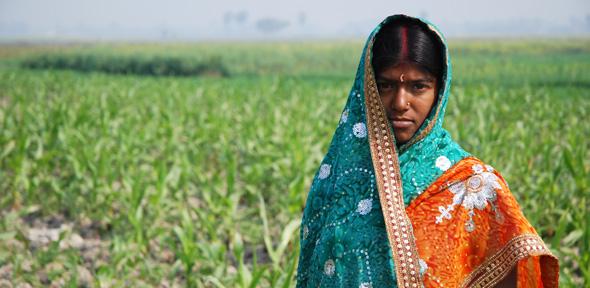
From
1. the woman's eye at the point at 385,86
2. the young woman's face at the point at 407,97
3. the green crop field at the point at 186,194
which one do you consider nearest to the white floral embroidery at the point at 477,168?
the young woman's face at the point at 407,97

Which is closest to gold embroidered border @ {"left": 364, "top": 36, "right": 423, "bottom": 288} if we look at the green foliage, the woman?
the woman

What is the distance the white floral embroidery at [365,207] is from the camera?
1358 mm

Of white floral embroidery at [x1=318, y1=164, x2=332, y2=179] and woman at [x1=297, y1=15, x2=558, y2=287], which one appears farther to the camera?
white floral embroidery at [x1=318, y1=164, x2=332, y2=179]

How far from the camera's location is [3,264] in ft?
12.1

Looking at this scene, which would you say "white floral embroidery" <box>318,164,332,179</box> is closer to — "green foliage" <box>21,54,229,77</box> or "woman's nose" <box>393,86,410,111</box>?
"woman's nose" <box>393,86,410,111</box>

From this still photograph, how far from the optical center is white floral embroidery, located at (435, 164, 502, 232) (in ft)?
4.19

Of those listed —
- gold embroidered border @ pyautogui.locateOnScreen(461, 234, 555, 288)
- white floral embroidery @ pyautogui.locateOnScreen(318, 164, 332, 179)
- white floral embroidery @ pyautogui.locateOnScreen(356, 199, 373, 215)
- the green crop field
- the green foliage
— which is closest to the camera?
gold embroidered border @ pyautogui.locateOnScreen(461, 234, 555, 288)

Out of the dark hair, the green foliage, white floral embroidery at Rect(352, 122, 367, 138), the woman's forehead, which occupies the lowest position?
the green foliage

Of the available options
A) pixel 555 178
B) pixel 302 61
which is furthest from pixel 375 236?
pixel 302 61

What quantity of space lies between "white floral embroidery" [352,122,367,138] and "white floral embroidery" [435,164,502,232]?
0.73 feet

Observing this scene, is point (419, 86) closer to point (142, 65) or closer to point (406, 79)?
point (406, 79)

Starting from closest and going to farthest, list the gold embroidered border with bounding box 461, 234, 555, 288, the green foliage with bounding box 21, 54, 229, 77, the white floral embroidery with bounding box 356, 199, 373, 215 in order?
the gold embroidered border with bounding box 461, 234, 555, 288
the white floral embroidery with bounding box 356, 199, 373, 215
the green foliage with bounding box 21, 54, 229, 77

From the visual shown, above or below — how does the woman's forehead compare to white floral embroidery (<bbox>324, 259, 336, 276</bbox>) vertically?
above

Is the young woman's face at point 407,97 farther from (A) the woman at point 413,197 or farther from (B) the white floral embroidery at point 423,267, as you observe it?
(B) the white floral embroidery at point 423,267
